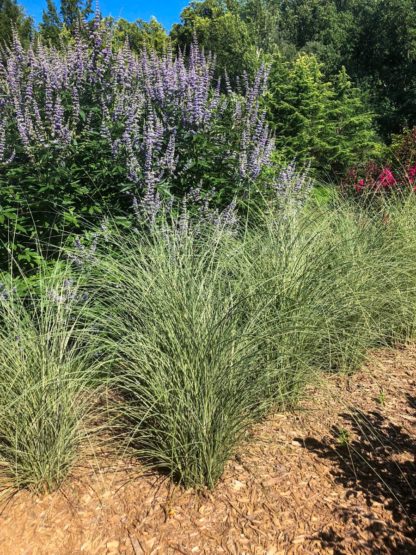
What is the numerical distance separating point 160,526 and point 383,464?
1.19 metres

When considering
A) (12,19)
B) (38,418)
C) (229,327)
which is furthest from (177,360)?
Answer: (12,19)

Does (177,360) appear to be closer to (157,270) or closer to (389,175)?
(157,270)

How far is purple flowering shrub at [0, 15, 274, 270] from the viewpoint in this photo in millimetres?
3701

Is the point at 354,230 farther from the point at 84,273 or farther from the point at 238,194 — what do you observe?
the point at 84,273

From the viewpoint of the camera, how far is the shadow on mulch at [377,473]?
2090 millimetres

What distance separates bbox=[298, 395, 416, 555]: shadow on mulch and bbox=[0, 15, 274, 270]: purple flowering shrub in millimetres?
2038

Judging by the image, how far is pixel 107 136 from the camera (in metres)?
3.77

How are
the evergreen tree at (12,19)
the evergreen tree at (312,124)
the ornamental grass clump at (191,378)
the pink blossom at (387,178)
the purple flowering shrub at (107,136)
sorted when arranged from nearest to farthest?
the ornamental grass clump at (191,378), the purple flowering shrub at (107,136), the pink blossom at (387,178), the evergreen tree at (312,124), the evergreen tree at (12,19)

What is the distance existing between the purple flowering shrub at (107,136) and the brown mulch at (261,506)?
190 centimetres

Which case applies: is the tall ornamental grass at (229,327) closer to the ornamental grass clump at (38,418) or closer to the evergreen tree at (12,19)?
the ornamental grass clump at (38,418)

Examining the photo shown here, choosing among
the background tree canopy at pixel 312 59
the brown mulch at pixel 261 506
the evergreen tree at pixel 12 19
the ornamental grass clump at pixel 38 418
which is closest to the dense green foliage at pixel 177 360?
the ornamental grass clump at pixel 38 418

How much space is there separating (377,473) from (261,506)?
25.0 inches

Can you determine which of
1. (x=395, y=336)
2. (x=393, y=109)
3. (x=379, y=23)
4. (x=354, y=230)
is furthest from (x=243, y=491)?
(x=379, y=23)

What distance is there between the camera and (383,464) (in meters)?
2.54
